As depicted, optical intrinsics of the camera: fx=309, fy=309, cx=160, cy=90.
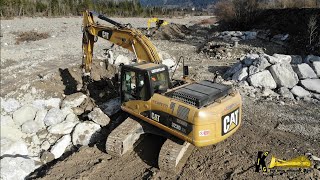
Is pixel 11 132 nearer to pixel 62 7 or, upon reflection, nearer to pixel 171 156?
pixel 171 156

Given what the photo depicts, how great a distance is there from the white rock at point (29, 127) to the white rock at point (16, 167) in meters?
1.33

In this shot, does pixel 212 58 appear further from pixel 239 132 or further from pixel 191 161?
pixel 191 161

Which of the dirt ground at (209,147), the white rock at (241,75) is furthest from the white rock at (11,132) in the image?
the white rock at (241,75)

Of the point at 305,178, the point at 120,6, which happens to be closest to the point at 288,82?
the point at 305,178

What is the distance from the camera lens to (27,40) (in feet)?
60.7

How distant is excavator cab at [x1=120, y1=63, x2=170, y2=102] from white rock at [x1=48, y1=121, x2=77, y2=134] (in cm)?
197

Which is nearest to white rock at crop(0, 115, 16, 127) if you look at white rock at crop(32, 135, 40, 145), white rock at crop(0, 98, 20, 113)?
white rock at crop(0, 98, 20, 113)

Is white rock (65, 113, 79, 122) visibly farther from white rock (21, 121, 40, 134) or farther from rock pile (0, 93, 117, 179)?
white rock (21, 121, 40, 134)

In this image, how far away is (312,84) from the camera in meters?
10.2

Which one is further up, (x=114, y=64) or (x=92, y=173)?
(x=114, y=64)

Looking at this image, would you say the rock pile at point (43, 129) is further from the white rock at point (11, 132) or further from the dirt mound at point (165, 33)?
the dirt mound at point (165, 33)

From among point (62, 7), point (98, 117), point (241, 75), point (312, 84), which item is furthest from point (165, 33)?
point (62, 7)

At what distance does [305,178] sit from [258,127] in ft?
7.34

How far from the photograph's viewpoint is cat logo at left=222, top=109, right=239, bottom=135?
600cm
